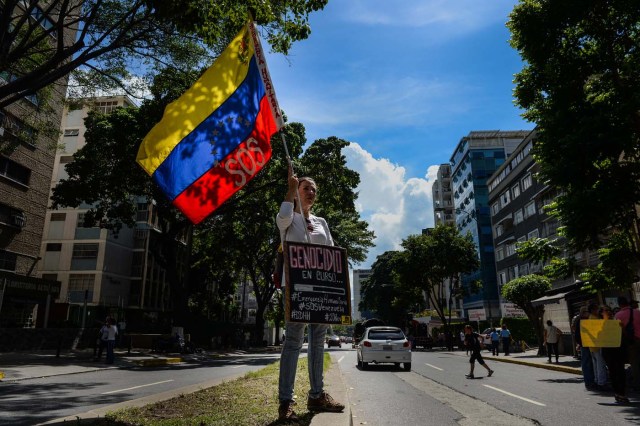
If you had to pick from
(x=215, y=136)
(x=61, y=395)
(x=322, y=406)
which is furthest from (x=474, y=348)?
(x=215, y=136)

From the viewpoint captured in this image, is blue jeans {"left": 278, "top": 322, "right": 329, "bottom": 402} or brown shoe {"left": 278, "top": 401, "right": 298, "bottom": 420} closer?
Result: brown shoe {"left": 278, "top": 401, "right": 298, "bottom": 420}

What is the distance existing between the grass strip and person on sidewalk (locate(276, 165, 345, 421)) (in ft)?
0.60

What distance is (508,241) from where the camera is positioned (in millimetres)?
49750

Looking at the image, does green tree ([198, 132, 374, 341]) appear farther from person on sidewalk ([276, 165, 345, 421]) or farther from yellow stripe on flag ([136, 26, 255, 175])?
person on sidewalk ([276, 165, 345, 421])

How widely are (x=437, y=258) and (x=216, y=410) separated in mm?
38663

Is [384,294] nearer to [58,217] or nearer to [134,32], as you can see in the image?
[58,217]

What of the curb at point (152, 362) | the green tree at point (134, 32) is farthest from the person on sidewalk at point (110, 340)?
the green tree at point (134, 32)

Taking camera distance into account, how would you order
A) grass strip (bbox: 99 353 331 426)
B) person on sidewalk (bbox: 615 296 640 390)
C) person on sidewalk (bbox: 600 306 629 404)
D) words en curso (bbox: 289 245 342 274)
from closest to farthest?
1. grass strip (bbox: 99 353 331 426)
2. words en curso (bbox: 289 245 342 274)
3. person on sidewalk (bbox: 600 306 629 404)
4. person on sidewalk (bbox: 615 296 640 390)

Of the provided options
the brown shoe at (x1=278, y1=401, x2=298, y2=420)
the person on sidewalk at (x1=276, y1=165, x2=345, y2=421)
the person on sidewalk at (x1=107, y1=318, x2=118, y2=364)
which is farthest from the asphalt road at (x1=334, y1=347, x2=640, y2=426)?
the person on sidewalk at (x1=107, y1=318, x2=118, y2=364)

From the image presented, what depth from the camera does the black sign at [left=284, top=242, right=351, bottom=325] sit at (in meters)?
4.02

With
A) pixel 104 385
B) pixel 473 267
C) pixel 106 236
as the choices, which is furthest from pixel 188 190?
pixel 473 267

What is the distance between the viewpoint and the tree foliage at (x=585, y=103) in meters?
11.8

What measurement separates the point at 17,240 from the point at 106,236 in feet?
35.7

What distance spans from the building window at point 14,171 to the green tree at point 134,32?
13985 mm
